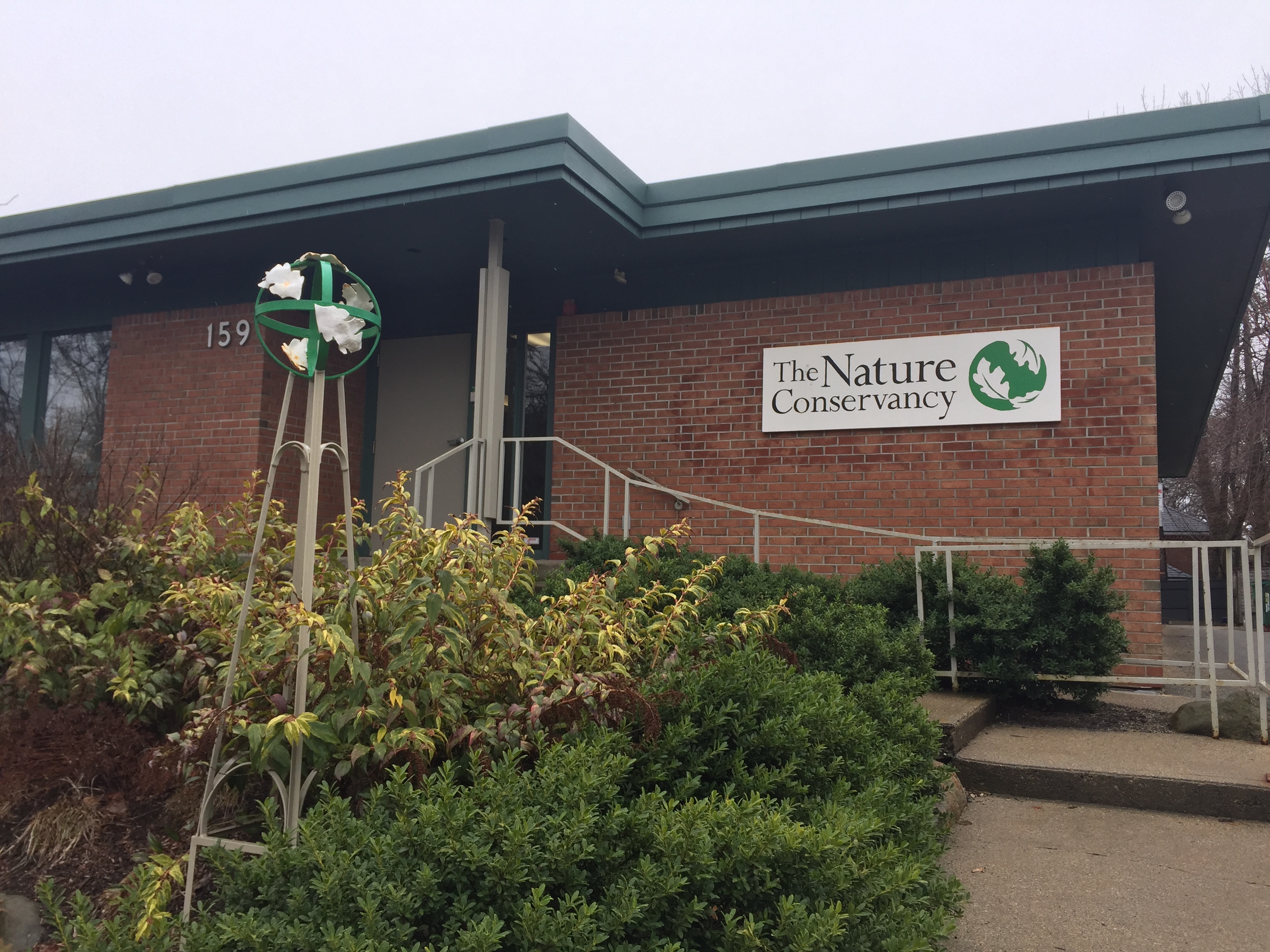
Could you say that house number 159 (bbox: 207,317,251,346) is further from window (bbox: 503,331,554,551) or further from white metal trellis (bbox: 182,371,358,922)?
white metal trellis (bbox: 182,371,358,922)

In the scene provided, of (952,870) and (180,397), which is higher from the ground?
(180,397)

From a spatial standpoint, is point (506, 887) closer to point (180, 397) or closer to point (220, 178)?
point (220, 178)

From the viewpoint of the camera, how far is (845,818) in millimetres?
2238

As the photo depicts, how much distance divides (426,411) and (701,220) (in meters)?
3.57

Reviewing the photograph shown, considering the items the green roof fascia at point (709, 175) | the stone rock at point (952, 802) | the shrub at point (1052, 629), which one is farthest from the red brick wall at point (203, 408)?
the stone rock at point (952, 802)

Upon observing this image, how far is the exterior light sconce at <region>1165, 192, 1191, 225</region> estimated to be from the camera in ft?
20.1

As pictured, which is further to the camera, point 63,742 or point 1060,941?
point 63,742

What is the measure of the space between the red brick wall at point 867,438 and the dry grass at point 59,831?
513 cm

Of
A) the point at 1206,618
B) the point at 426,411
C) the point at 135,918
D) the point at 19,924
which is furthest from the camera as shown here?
the point at 426,411

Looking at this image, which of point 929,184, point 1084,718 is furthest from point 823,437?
point 1084,718

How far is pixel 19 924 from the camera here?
258 cm

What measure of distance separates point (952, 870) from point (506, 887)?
205cm

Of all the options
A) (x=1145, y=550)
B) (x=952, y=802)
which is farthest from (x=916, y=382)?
(x=952, y=802)

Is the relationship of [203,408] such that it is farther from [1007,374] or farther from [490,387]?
[1007,374]
